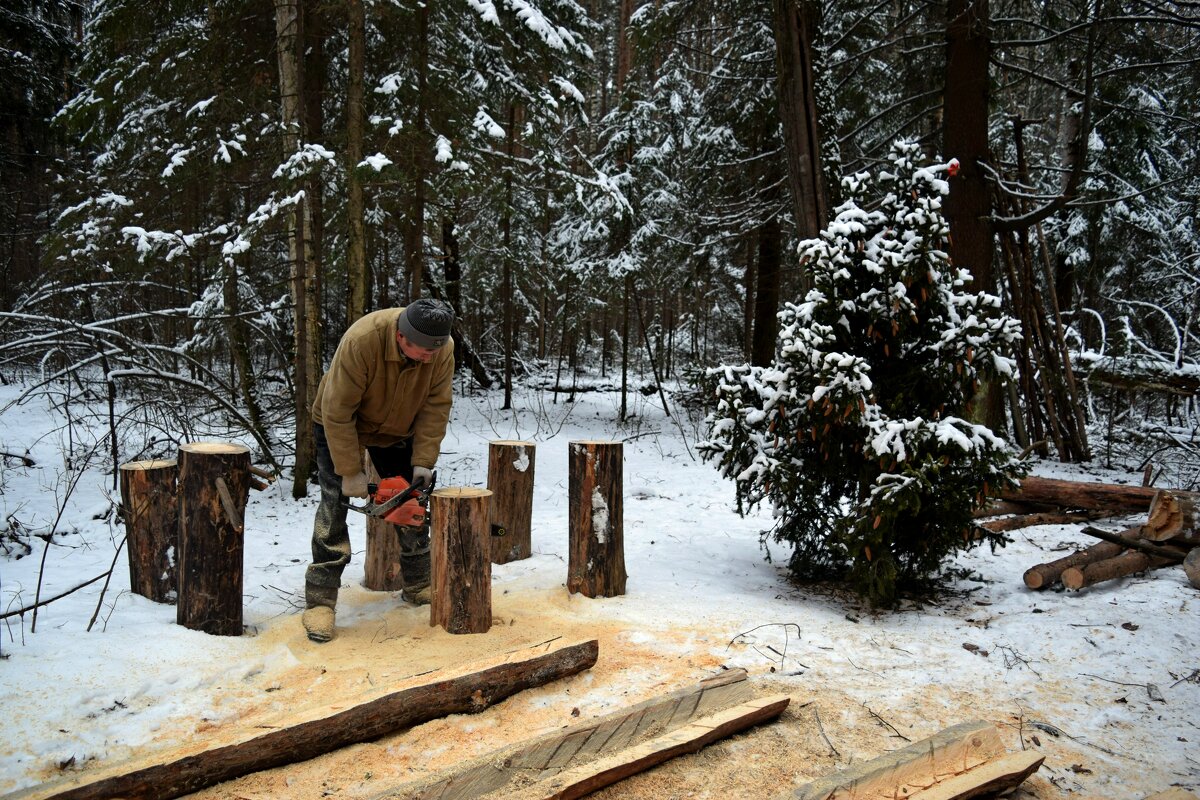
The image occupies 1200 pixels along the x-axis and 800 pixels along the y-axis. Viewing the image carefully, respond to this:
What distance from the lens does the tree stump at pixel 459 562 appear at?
3988 millimetres

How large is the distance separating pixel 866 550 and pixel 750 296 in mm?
11206

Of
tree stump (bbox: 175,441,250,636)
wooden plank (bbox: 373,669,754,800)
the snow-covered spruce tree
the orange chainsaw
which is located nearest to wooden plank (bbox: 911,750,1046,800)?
wooden plank (bbox: 373,669,754,800)

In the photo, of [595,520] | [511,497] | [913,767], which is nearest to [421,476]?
[595,520]

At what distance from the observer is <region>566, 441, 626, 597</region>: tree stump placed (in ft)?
15.5

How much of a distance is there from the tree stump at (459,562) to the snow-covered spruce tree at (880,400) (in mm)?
1828

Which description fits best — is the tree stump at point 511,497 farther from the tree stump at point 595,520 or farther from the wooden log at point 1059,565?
the wooden log at point 1059,565

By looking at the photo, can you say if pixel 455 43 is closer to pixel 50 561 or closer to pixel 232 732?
pixel 50 561

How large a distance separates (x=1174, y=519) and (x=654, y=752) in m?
4.46

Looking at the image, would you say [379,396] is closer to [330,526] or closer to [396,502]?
[396,502]

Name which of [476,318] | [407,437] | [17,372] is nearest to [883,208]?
[407,437]

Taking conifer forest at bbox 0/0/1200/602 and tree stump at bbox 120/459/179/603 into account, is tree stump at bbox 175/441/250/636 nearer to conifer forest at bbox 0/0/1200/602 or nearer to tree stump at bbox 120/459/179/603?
tree stump at bbox 120/459/179/603

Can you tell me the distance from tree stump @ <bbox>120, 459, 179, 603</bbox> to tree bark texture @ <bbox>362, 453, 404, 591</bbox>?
124 centimetres

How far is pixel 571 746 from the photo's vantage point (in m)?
2.71

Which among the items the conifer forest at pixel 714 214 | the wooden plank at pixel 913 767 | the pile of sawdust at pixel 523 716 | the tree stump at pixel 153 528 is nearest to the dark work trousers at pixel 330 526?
the pile of sawdust at pixel 523 716
